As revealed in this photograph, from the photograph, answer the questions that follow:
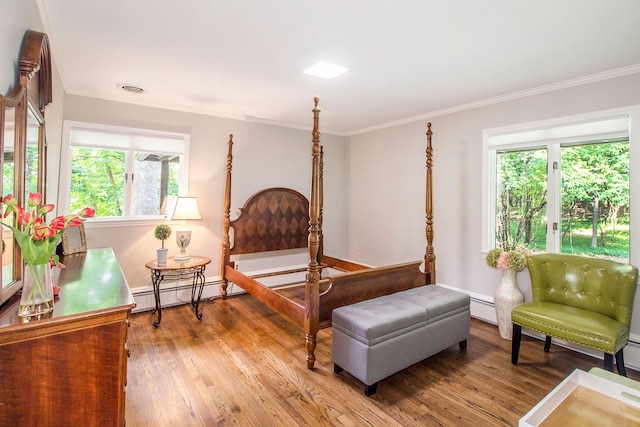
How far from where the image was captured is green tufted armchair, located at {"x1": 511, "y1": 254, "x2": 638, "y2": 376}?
7.63ft

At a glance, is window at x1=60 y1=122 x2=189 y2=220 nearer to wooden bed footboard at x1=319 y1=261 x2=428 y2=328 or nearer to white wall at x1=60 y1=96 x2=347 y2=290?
white wall at x1=60 y1=96 x2=347 y2=290

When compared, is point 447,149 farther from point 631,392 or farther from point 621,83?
point 631,392

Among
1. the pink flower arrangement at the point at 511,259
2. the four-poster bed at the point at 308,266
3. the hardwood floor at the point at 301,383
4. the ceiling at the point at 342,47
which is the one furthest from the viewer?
the pink flower arrangement at the point at 511,259

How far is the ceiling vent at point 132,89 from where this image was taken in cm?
332

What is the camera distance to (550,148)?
3273 mm

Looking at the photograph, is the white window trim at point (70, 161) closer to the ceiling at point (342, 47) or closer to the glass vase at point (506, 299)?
the ceiling at point (342, 47)

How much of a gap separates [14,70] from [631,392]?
3547 mm

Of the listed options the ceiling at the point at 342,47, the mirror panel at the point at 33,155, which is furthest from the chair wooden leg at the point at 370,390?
the ceiling at the point at 342,47

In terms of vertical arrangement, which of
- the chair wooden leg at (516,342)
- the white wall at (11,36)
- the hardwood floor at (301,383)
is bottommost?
the hardwood floor at (301,383)

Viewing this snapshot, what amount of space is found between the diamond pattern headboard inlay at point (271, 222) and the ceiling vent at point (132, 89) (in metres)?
1.74

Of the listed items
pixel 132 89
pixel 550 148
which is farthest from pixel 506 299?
pixel 132 89

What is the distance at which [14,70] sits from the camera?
1.56m

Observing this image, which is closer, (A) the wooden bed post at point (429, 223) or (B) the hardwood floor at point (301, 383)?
(B) the hardwood floor at point (301, 383)

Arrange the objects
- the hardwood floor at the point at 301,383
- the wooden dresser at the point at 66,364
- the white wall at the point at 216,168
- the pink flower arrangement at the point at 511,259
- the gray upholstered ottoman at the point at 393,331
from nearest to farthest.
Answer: the wooden dresser at the point at 66,364
the hardwood floor at the point at 301,383
the gray upholstered ottoman at the point at 393,331
the pink flower arrangement at the point at 511,259
the white wall at the point at 216,168
